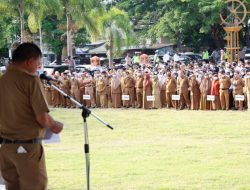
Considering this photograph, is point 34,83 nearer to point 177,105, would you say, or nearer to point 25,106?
point 25,106

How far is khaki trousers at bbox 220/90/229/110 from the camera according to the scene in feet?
72.4

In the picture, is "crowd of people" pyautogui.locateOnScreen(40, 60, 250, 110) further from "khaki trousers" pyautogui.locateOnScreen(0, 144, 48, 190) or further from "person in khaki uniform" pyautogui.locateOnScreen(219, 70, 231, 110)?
"khaki trousers" pyautogui.locateOnScreen(0, 144, 48, 190)

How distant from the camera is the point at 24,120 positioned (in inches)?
228

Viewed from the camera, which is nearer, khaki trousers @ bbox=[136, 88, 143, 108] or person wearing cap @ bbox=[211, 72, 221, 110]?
person wearing cap @ bbox=[211, 72, 221, 110]

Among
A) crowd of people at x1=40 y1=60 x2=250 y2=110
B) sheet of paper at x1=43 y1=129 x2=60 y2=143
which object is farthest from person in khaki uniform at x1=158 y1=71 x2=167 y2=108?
sheet of paper at x1=43 y1=129 x2=60 y2=143

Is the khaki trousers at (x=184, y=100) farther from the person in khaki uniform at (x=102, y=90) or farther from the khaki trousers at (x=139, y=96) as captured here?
the person in khaki uniform at (x=102, y=90)

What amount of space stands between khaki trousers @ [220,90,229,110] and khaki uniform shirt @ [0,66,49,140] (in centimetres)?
1669

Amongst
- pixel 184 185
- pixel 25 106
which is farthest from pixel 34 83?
pixel 184 185

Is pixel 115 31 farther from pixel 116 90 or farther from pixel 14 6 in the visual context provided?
pixel 116 90

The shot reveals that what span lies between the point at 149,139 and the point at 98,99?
1043 cm

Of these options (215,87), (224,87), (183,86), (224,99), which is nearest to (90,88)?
(183,86)

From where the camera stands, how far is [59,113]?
80.7 feet

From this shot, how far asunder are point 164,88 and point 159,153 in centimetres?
1104

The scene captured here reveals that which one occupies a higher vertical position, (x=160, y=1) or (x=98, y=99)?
(x=160, y=1)
